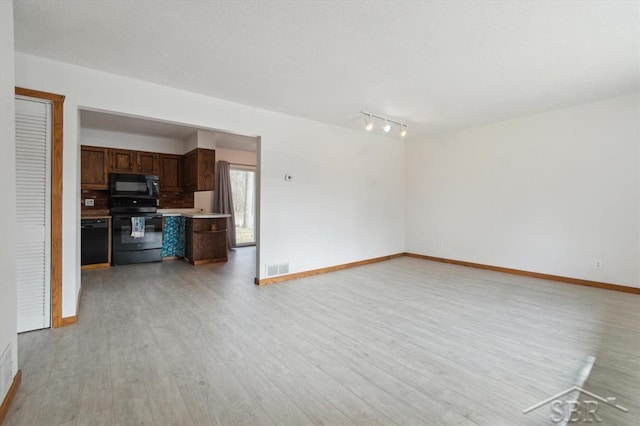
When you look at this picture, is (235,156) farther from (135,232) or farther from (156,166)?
(135,232)

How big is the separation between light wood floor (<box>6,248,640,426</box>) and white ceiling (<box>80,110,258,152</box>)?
2.81m

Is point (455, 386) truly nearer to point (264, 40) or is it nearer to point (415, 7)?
point (415, 7)

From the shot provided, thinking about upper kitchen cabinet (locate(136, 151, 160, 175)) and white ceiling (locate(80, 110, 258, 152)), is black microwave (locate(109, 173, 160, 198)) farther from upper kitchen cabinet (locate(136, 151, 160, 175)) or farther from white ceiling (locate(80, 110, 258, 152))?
white ceiling (locate(80, 110, 258, 152))

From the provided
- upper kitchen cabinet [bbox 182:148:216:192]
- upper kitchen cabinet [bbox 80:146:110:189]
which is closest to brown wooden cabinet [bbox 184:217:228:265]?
upper kitchen cabinet [bbox 182:148:216:192]

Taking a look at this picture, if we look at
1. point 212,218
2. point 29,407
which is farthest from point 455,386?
point 212,218

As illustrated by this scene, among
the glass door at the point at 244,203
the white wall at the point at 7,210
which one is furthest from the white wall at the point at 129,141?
the white wall at the point at 7,210

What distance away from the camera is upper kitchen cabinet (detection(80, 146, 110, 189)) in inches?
224

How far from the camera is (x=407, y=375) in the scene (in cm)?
214

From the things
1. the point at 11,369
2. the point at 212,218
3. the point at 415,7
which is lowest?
the point at 11,369

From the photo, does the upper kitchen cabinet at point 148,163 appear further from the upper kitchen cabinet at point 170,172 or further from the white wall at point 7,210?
the white wall at point 7,210

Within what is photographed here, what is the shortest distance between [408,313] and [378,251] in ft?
9.70

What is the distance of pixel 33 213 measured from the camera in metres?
2.79

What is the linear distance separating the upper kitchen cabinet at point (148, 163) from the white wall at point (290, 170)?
285 centimetres

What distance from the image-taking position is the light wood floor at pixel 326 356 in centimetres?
178
